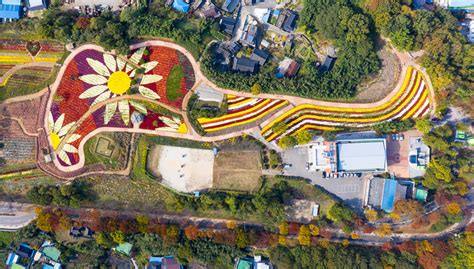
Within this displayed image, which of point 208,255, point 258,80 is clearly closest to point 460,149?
point 258,80

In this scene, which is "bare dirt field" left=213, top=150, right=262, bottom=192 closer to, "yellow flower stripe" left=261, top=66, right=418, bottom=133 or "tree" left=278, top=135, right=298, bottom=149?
"tree" left=278, top=135, right=298, bottom=149

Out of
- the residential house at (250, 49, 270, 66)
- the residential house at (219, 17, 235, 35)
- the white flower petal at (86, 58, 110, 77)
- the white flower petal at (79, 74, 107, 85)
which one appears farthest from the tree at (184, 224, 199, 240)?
the residential house at (219, 17, 235, 35)

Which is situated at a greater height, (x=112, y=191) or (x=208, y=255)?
(x=112, y=191)

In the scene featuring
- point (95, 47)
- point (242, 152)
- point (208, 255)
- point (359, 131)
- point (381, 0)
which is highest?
point (381, 0)

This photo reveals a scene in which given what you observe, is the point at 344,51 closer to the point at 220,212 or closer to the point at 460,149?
the point at 460,149

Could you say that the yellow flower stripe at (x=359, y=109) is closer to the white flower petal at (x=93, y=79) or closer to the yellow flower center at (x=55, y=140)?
the white flower petal at (x=93, y=79)

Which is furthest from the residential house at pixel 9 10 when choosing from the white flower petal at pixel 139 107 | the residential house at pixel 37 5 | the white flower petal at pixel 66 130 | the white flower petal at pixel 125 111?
the white flower petal at pixel 139 107
